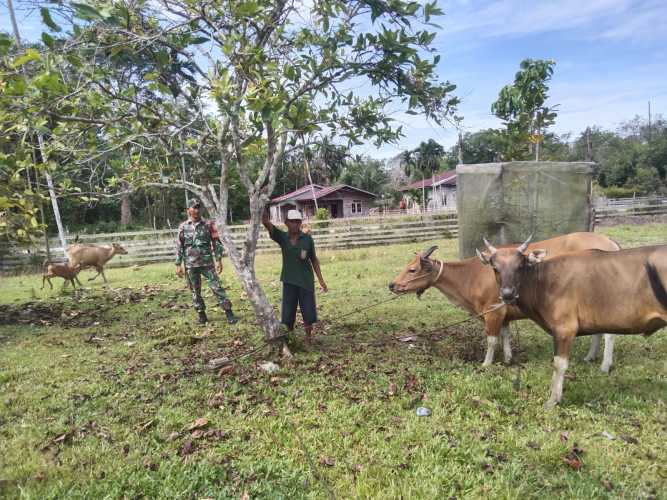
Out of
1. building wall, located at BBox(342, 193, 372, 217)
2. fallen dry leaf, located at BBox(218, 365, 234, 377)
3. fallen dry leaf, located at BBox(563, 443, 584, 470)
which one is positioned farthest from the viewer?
building wall, located at BBox(342, 193, 372, 217)

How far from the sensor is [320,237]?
70.5ft

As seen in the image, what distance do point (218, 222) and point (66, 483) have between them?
3436mm

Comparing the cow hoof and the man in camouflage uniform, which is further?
the man in camouflage uniform

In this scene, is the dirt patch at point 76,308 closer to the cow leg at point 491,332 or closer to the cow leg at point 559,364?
the cow leg at point 491,332

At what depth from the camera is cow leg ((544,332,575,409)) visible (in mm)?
4531

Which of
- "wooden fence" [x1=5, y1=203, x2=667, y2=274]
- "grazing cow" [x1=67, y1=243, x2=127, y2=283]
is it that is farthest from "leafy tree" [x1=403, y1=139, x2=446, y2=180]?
"grazing cow" [x1=67, y1=243, x2=127, y2=283]

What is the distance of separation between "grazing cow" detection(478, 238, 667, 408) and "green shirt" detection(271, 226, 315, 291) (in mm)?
2416

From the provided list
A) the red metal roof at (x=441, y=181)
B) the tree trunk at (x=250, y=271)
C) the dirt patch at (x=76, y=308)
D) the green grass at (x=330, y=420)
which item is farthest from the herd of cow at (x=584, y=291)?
the red metal roof at (x=441, y=181)

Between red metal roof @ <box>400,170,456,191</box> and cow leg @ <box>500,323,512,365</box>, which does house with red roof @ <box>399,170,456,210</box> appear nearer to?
red metal roof @ <box>400,170,456,191</box>

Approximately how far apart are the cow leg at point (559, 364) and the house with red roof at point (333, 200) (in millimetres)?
39993

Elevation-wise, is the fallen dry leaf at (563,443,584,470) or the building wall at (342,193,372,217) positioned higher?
the building wall at (342,193,372,217)

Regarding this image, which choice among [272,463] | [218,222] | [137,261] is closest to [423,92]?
[218,222]

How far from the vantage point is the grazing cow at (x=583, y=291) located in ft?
13.7

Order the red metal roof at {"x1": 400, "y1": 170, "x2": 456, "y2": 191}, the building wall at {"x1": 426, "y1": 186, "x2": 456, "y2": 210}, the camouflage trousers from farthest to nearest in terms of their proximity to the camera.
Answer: the building wall at {"x1": 426, "y1": 186, "x2": 456, "y2": 210}, the red metal roof at {"x1": 400, "y1": 170, "x2": 456, "y2": 191}, the camouflage trousers
